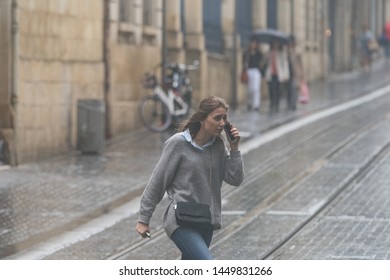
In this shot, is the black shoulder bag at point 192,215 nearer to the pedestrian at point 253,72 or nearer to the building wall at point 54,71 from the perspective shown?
the building wall at point 54,71

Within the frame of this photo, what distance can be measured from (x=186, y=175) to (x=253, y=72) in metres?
22.1

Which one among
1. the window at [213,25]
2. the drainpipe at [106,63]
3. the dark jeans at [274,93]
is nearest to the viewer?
the drainpipe at [106,63]

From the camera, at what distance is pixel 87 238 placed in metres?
13.5

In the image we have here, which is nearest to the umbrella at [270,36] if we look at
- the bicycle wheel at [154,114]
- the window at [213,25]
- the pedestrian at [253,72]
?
the pedestrian at [253,72]

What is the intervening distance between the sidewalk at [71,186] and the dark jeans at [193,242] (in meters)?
4.86

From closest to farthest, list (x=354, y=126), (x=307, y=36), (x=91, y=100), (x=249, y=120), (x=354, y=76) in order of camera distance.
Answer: (x=91, y=100) < (x=354, y=126) < (x=249, y=120) < (x=307, y=36) < (x=354, y=76)

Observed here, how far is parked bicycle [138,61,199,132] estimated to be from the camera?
2388 centimetres

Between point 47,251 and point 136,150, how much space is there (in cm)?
885

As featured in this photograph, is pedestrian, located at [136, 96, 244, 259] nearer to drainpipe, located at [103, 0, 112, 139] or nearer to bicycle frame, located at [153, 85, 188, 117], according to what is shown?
drainpipe, located at [103, 0, 112, 139]

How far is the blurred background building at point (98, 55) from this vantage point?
64.5 feet

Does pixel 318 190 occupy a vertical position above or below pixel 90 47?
below

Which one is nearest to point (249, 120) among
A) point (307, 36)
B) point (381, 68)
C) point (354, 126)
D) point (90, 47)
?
point (354, 126)

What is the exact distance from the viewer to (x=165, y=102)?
78.2ft
